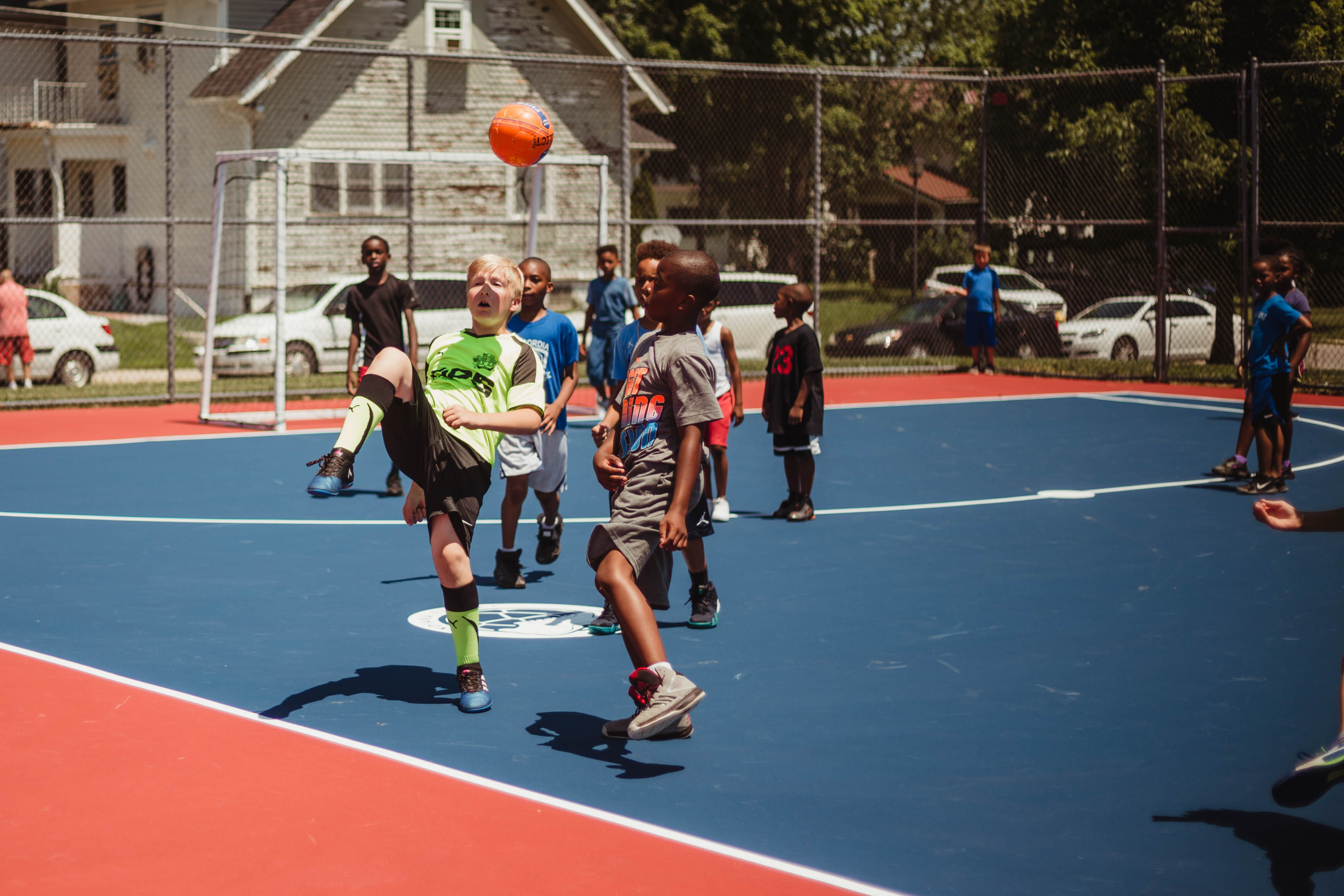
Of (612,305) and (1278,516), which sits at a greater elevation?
(612,305)

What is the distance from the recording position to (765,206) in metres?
36.6

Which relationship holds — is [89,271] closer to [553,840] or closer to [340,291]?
[340,291]

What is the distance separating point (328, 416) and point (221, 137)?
667 inches

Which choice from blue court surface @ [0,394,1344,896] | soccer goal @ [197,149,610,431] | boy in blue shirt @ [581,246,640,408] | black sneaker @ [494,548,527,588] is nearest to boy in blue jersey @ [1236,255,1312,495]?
blue court surface @ [0,394,1344,896]

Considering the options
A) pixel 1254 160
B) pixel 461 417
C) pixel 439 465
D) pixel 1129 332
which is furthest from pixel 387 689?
pixel 1129 332

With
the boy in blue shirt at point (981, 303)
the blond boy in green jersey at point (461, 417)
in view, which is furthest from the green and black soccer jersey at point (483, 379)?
the boy in blue shirt at point (981, 303)

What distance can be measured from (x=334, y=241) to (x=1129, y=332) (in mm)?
15081

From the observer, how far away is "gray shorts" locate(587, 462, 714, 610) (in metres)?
5.62

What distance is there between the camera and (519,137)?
11781 millimetres

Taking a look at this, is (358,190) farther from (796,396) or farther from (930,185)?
(930,185)

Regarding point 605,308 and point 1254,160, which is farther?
point 1254,160

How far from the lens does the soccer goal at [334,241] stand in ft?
54.7

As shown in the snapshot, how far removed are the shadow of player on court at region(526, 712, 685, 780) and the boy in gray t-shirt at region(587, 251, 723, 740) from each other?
0.08 meters

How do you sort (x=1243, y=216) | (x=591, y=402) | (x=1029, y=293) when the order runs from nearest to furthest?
(x=1243, y=216) → (x=591, y=402) → (x=1029, y=293)
